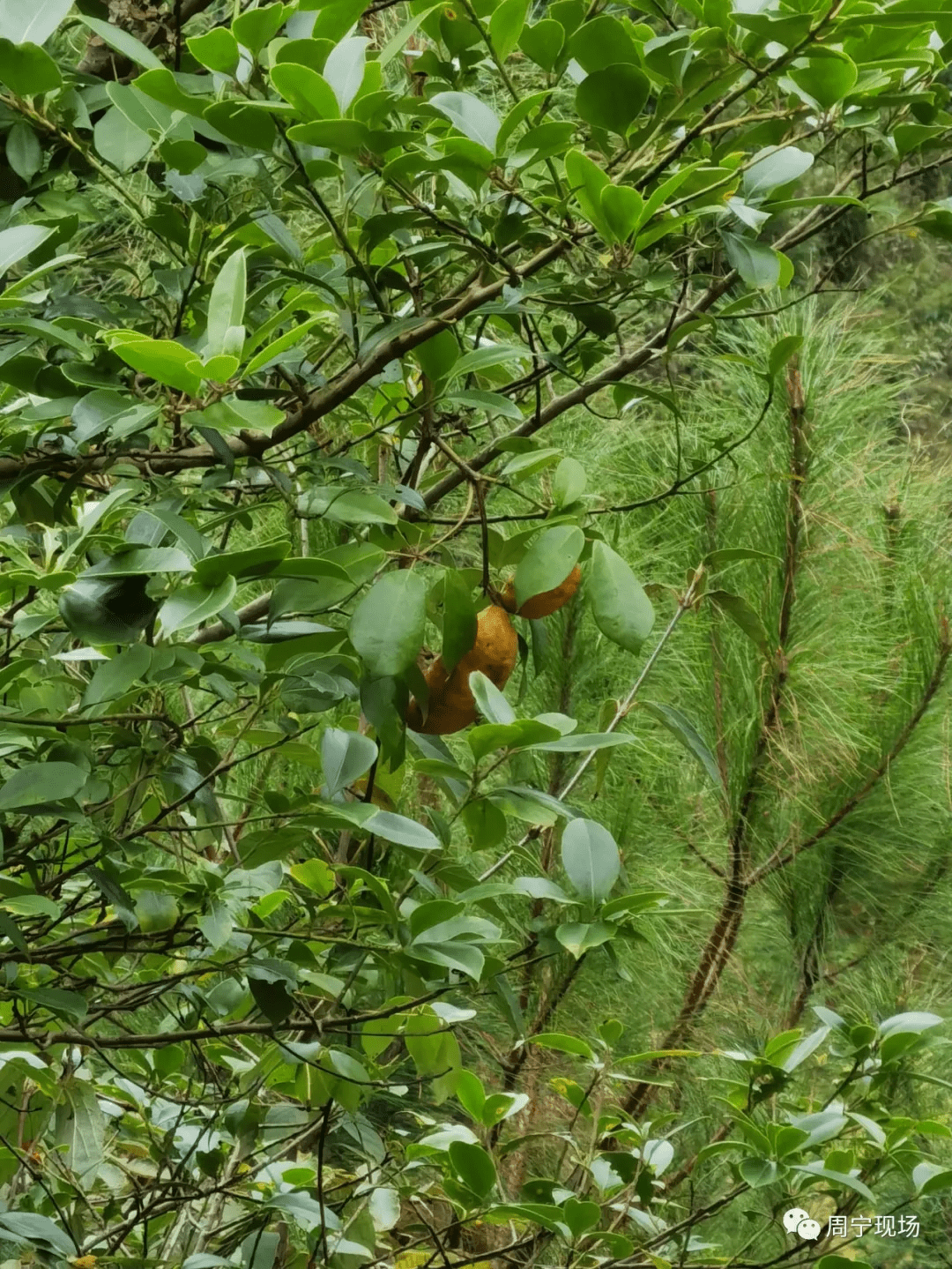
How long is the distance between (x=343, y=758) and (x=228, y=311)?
155mm

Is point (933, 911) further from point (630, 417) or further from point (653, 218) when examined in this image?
point (653, 218)

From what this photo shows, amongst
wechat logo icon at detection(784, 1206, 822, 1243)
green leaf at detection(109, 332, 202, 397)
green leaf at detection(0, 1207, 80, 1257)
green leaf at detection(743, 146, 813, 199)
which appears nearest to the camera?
green leaf at detection(109, 332, 202, 397)

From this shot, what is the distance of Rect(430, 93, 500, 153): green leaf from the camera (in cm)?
41

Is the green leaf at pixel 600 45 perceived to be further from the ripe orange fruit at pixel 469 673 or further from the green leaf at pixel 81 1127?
the green leaf at pixel 81 1127

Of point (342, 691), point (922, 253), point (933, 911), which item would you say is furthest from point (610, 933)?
point (922, 253)

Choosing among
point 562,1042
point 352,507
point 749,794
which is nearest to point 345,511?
point 352,507

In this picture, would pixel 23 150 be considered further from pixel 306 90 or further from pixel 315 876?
pixel 315 876

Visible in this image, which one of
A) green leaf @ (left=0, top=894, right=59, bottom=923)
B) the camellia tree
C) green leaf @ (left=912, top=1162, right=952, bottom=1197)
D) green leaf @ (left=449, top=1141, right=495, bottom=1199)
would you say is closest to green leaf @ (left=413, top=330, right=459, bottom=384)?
the camellia tree

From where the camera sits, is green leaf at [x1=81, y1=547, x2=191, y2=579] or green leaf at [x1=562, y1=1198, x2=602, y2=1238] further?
green leaf at [x1=562, y1=1198, x2=602, y2=1238]

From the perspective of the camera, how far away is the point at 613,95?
384 mm

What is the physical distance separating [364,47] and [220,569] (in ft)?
0.51

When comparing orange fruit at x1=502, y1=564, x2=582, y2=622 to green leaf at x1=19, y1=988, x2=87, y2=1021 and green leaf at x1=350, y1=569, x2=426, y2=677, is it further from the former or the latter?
green leaf at x1=19, y1=988, x2=87, y2=1021

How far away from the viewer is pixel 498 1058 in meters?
1.17

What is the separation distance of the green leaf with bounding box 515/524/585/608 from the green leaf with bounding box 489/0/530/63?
16 cm
